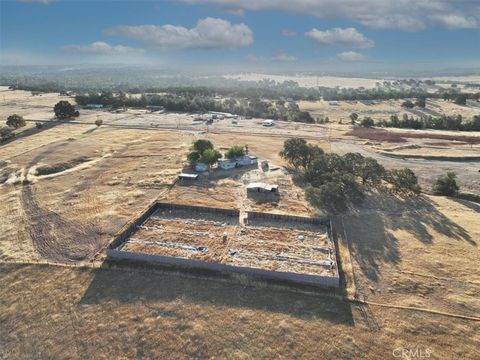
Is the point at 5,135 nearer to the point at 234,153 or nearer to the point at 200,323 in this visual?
the point at 234,153

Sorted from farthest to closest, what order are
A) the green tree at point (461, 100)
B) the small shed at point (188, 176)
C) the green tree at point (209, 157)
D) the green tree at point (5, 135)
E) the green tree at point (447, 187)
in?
the green tree at point (461, 100) < the green tree at point (5, 135) < the green tree at point (209, 157) < the small shed at point (188, 176) < the green tree at point (447, 187)

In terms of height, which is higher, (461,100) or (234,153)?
(461,100)

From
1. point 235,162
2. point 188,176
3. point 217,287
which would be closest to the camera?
point 217,287

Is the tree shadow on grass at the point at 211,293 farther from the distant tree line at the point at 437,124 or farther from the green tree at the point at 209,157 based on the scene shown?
the distant tree line at the point at 437,124

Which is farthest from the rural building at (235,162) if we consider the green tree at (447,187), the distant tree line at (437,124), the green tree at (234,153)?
the distant tree line at (437,124)

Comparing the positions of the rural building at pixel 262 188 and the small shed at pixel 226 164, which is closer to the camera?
the rural building at pixel 262 188

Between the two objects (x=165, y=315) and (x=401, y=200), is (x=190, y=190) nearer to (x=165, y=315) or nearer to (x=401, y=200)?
(x=165, y=315)

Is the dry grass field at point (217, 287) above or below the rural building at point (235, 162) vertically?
below

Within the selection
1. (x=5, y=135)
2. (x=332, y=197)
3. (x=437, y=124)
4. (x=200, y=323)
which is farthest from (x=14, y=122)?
(x=437, y=124)
